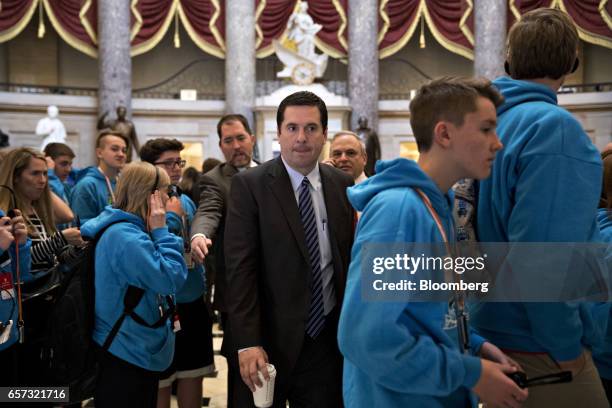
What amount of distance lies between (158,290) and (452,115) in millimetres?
1738

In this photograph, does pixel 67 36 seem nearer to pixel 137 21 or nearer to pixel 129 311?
pixel 137 21

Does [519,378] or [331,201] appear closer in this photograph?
[519,378]

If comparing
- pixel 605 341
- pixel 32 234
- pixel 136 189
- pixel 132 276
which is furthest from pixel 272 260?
pixel 32 234

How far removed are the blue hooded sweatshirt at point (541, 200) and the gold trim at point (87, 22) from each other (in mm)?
14358

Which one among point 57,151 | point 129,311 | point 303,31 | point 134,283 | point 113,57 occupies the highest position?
point 303,31

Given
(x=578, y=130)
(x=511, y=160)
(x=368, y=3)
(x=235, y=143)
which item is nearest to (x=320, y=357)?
(x=511, y=160)

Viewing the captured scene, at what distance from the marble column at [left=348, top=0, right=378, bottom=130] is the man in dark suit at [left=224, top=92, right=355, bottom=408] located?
40.8 ft

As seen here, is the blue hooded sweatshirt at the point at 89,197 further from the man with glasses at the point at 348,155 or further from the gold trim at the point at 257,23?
the gold trim at the point at 257,23

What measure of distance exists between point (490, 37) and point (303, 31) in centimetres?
399

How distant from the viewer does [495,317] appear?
1875 millimetres

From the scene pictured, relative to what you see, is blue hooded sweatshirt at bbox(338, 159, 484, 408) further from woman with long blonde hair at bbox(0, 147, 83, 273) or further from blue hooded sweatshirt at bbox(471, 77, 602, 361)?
woman with long blonde hair at bbox(0, 147, 83, 273)

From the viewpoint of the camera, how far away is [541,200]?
5.71ft

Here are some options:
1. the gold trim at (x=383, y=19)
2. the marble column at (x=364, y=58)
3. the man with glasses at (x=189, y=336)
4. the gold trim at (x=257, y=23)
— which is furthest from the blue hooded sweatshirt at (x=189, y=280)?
the gold trim at (x=383, y=19)

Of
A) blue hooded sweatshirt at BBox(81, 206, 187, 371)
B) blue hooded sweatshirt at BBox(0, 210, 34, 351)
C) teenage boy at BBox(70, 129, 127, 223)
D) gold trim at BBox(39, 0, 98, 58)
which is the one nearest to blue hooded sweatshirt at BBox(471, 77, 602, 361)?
blue hooded sweatshirt at BBox(81, 206, 187, 371)
